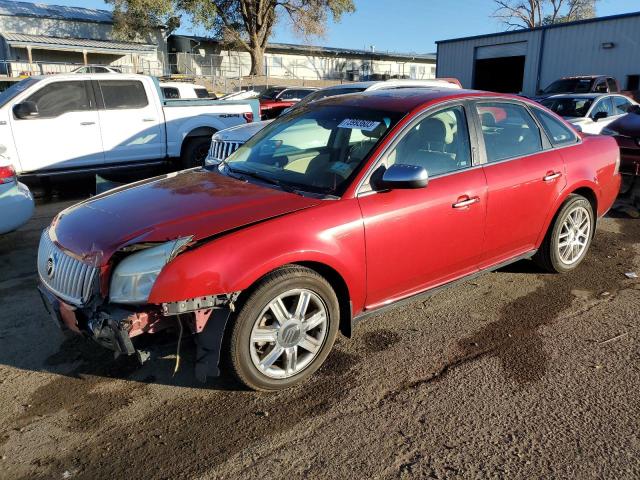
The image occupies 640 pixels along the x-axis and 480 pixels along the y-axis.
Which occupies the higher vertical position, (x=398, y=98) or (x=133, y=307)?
(x=398, y=98)

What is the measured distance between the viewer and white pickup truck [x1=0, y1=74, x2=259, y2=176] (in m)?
8.06

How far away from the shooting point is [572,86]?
17.8 meters

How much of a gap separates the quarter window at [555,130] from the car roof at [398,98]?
40 cm

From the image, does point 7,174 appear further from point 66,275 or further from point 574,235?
point 574,235

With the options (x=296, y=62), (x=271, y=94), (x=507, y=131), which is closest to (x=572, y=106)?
(x=507, y=131)

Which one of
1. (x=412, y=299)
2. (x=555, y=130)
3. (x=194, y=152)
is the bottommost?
(x=412, y=299)

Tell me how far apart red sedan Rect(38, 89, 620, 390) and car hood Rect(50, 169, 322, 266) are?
0.04ft

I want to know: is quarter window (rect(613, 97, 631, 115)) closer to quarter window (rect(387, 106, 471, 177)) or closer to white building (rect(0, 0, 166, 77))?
quarter window (rect(387, 106, 471, 177))

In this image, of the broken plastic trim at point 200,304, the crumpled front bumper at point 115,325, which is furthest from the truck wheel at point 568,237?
the crumpled front bumper at point 115,325

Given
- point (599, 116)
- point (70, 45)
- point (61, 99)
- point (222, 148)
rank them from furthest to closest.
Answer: point (70, 45) → point (599, 116) → point (61, 99) → point (222, 148)

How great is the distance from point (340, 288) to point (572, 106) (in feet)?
33.1

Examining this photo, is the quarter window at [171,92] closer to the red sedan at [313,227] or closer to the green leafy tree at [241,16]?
the red sedan at [313,227]

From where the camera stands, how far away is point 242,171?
4.01m

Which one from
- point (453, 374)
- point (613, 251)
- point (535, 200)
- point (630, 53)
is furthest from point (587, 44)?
point (453, 374)
